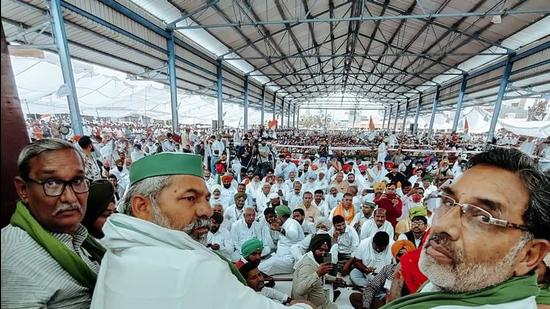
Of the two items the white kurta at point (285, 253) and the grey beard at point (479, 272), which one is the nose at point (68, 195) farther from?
the white kurta at point (285, 253)

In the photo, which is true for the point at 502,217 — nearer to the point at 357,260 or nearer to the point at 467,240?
the point at 467,240

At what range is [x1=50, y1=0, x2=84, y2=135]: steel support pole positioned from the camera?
5.05 meters

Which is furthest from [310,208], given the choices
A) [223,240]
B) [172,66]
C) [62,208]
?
[172,66]

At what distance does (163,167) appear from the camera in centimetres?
119

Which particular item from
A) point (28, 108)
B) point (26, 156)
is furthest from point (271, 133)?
point (26, 156)

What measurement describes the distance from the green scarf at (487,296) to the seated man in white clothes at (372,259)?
2.69 meters

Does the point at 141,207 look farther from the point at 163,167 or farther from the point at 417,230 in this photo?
the point at 417,230

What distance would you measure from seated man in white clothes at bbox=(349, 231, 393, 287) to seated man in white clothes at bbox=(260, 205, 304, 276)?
96 centimetres

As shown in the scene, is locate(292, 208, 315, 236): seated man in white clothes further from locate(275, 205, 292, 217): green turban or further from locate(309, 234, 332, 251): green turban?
locate(309, 234, 332, 251): green turban

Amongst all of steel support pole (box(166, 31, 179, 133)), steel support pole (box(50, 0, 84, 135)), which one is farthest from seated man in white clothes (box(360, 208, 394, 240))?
steel support pole (box(166, 31, 179, 133))

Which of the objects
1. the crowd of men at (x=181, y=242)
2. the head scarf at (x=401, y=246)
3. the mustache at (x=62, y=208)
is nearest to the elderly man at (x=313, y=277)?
the head scarf at (x=401, y=246)

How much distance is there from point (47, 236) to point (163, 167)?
1.47 feet

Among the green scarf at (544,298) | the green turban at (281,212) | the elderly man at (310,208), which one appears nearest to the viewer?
the green scarf at (544,298)

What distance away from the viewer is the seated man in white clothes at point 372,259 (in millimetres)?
3398
